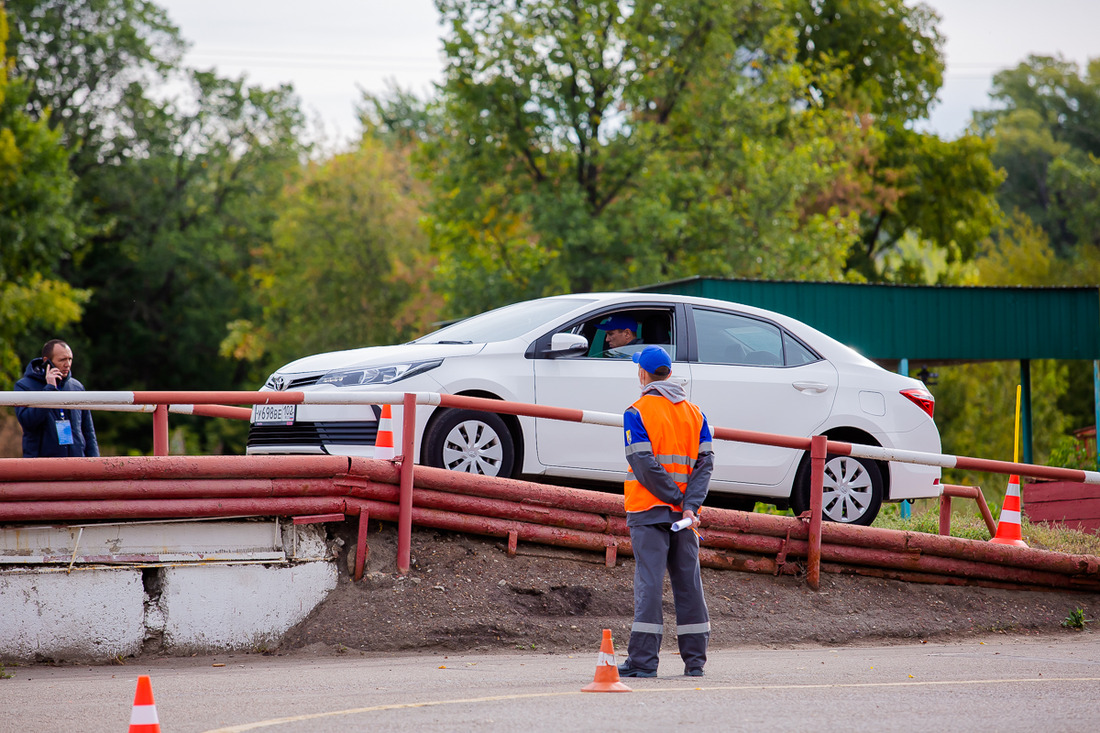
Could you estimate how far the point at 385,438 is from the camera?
27.0 ft

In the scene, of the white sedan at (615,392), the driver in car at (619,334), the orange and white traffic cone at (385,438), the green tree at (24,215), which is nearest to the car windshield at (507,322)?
the white sedan at (615,392)

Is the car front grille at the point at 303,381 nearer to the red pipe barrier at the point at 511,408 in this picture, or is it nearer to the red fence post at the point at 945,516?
the red pipe barrier at the point at 511,408

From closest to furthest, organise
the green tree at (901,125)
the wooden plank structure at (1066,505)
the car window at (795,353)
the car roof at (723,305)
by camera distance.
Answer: the car roof at (723,305) < the car window at (795,353) < the wooden plank structure at (1066,505) < the green tree at (901,125)

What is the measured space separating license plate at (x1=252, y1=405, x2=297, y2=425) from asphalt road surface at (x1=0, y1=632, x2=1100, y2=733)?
1638 millimetres

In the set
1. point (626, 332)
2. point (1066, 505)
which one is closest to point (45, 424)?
point (626, 332)

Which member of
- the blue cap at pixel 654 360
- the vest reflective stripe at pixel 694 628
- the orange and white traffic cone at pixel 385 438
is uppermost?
the blue cap at pixel 654 360

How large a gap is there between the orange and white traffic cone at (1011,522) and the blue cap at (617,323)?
366 centimetres

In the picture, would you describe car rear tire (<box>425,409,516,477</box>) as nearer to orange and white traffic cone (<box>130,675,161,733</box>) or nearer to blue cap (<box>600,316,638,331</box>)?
blue cap (<box>600,316,638,331</box>)

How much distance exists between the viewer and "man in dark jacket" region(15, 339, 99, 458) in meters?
9.09

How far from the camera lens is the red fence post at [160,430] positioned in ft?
25.3

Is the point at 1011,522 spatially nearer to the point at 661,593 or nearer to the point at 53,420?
the point at 661,593

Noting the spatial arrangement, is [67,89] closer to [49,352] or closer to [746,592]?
[49,352]

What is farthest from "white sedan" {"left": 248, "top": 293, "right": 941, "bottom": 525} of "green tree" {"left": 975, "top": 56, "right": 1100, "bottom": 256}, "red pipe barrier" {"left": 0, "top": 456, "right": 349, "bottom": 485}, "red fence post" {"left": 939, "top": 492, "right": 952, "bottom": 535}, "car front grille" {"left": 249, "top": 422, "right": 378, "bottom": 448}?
"green tree" {"left": 975, "top": 56, "right": 1100, "bottom": 256}

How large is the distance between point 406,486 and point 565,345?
1.58m
